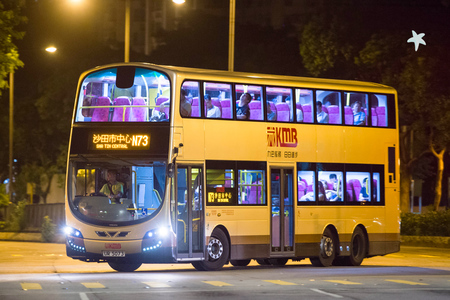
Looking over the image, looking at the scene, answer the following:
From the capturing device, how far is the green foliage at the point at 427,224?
3547 cm

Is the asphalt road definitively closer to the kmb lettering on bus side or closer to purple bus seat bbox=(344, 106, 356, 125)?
the kmb lettering on bus side

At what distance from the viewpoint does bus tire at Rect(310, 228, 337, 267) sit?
22.9 metres

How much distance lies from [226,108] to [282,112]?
5.48 feet

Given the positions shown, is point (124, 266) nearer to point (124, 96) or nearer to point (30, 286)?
point (124, 96)

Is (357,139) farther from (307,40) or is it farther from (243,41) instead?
(243,41)

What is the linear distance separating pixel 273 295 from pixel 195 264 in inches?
251

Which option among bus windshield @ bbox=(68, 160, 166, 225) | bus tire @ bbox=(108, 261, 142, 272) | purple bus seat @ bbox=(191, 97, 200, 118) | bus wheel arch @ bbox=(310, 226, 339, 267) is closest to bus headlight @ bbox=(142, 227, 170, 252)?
bus windshield @ bbox=(68, 160, 166, 225)

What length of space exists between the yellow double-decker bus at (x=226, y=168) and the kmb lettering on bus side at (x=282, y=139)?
28mm

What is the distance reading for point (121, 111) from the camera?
65.4 ft

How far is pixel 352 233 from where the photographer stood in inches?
924

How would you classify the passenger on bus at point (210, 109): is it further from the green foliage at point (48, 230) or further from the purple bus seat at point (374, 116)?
the green foliage at point (48, 230)

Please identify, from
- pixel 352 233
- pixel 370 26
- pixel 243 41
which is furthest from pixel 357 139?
pixel 243 41

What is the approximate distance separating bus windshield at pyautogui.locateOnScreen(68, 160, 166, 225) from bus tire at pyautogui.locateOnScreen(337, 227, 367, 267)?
623cm

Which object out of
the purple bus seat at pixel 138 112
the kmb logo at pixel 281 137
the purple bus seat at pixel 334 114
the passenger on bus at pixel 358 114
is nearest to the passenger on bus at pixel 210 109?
the purple bus seat at pixel 138 112
